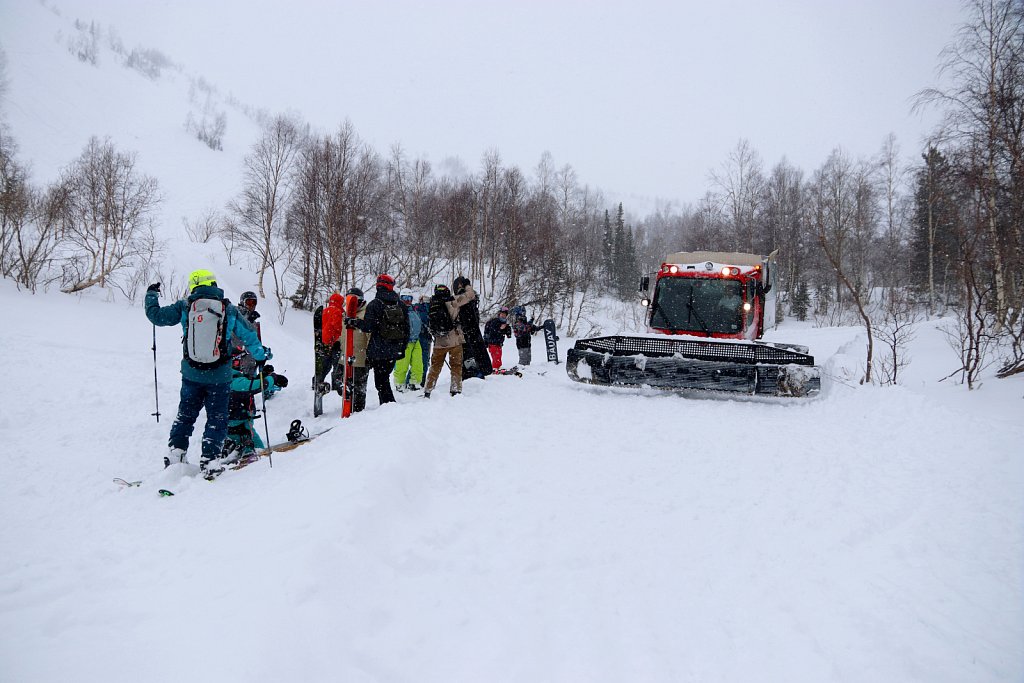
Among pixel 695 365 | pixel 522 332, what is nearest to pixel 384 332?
pixel 695 365

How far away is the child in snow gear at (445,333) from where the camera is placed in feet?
23.5

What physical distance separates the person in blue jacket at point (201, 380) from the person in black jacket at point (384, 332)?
6.24 feet

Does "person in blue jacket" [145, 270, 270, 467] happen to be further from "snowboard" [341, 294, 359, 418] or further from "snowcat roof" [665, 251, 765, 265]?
"snowcat roof" [665, 251, 765, 265]

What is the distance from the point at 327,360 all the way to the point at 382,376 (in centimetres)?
155

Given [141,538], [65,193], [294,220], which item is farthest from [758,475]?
[294,220]

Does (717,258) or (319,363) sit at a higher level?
(717,258)

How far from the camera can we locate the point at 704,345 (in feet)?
26.1

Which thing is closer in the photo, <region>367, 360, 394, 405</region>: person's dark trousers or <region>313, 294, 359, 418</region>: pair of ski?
<region>367, 360, 394, 405</region>: person's dark trousers

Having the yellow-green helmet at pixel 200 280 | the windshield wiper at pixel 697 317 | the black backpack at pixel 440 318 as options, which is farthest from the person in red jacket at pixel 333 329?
the windshield wiper at pixel 697 317

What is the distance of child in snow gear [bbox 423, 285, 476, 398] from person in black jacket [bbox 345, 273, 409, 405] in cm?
56

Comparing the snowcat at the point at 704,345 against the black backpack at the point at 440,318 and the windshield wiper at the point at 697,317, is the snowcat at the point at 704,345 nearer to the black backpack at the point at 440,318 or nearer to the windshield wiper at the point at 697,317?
the windshield wiper at the point at 697,317

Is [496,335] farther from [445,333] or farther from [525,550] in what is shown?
[525,550]

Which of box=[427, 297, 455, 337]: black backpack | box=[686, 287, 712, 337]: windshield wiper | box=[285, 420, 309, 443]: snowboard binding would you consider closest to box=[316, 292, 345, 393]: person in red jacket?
box=[427, 297, 455, 337]: black backpack

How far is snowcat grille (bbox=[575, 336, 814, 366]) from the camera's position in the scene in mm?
7453
